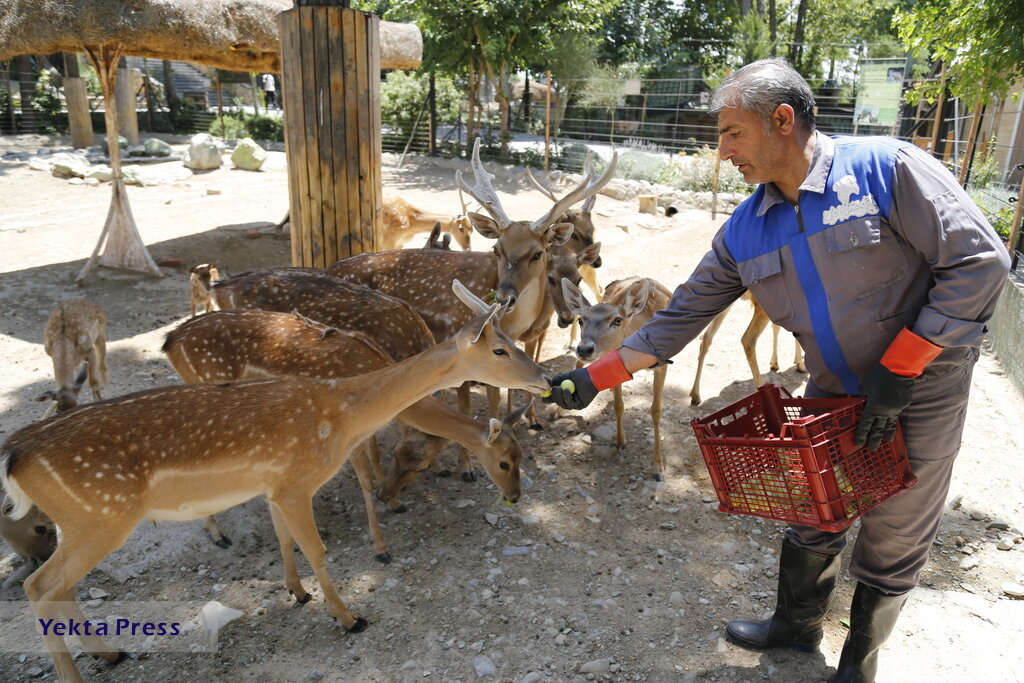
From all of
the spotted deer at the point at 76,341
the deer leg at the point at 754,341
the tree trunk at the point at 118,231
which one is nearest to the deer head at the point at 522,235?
the deer leg at the point at 754,341

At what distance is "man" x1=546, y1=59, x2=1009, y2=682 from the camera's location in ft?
7.59

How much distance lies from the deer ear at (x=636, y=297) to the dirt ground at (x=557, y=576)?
0.94m

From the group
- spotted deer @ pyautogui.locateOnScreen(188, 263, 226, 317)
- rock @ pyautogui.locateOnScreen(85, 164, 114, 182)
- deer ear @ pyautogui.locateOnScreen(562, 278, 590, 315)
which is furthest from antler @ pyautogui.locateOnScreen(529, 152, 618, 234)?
rock @ pyautogui.locateOnScreen(85, 164, 114, 182)

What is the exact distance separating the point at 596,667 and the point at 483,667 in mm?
464

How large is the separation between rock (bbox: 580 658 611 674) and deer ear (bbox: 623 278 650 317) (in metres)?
2.29

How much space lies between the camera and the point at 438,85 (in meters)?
22.0

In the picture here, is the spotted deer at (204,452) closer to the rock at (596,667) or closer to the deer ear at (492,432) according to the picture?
the deer ear at (492,432)

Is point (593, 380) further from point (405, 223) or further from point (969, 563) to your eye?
point (405, 223)

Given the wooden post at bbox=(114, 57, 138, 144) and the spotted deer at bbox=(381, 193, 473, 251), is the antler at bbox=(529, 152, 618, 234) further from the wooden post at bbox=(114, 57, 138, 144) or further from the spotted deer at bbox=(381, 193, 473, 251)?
the wooden post at bbox=(114, 57, 138, 144)

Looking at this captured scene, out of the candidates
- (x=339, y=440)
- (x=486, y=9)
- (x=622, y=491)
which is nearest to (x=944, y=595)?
(x=622, y=491)

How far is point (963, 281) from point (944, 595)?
2.03 m

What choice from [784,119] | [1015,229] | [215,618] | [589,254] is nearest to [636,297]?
[589,254]

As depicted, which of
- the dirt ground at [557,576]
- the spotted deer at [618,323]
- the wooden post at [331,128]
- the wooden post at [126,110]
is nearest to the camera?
the dirt ground at [557,576]

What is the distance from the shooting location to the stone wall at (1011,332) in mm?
5746
